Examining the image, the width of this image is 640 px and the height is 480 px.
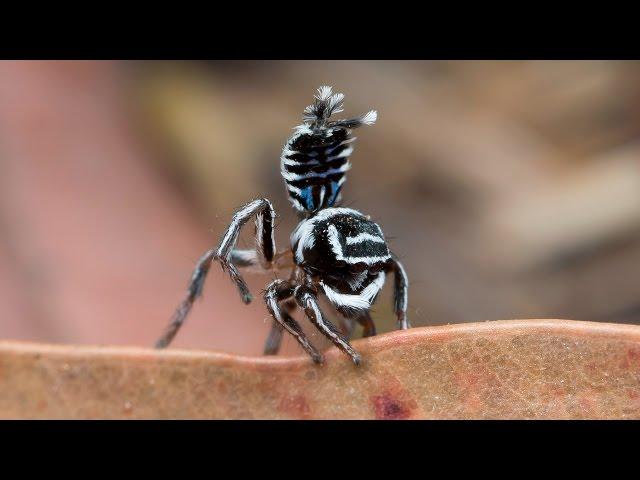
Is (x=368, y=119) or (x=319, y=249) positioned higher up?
(x=368, y=119)

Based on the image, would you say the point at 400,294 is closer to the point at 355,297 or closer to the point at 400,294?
the point at 400,294

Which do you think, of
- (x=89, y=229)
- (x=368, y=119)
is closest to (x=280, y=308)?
(x=368, y=119)

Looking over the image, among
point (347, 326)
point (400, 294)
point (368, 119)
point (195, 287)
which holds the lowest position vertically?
point (347, 326)

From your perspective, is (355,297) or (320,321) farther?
(355,297)

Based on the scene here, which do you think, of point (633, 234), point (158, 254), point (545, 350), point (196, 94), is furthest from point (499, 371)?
point (196, 94)

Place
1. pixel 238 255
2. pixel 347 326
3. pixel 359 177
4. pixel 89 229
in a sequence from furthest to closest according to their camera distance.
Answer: pixel 359 177 → pixel 89 229 → pixel 347 326 → pixel 238 255

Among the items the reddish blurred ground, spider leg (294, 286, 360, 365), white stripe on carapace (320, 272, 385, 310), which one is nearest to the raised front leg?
spider leg (294, 286, 360, 365)

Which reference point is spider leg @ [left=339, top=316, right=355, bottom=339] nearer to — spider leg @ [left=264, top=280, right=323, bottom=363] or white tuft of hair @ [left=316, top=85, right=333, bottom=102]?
spider leg @ [left=264, top=280, right=323, bottom=363]
